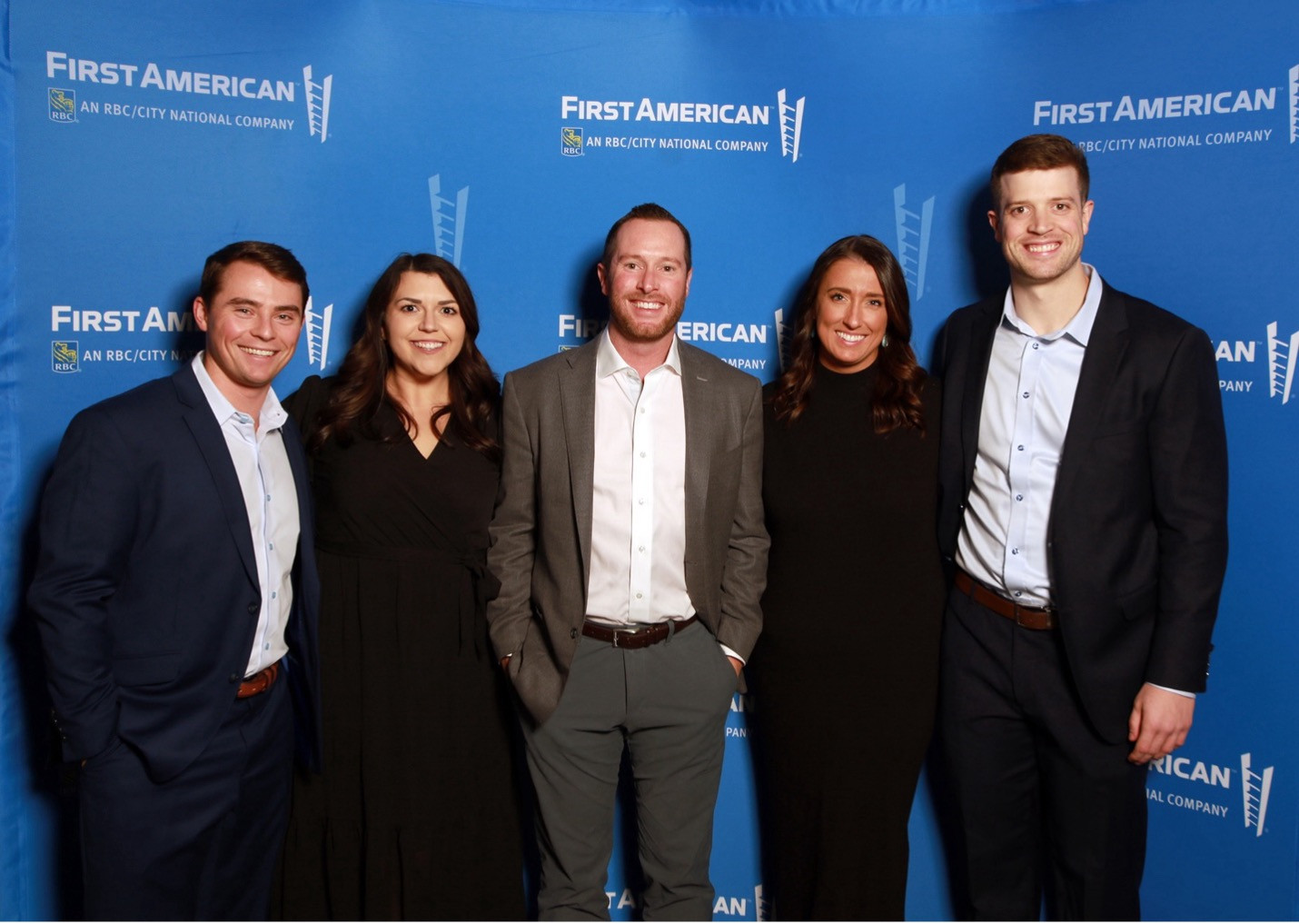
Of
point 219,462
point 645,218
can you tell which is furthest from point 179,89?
point 645,218

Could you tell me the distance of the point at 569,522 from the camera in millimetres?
2393

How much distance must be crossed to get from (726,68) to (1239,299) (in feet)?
5.47

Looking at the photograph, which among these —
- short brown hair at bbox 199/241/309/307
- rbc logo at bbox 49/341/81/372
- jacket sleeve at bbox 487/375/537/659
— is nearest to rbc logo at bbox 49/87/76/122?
rbc logo at bbox 49/341/81/372

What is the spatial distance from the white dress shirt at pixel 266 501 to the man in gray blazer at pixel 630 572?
19.8 inches

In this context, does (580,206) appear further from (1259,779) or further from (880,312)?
(1259,779)

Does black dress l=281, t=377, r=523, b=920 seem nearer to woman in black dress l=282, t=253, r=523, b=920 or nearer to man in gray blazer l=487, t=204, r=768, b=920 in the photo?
woman in black dress l=282, t=253, r=523, b=920

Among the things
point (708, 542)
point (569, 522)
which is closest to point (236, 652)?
point (569, 522)

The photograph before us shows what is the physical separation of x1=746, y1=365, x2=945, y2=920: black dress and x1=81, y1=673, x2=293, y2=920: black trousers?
4.17 feet

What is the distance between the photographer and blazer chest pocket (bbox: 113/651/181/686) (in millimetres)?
2020

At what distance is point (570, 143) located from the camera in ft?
9.72

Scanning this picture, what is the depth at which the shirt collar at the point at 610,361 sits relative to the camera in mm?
2463

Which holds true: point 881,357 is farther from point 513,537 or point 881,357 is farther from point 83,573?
point 83,573

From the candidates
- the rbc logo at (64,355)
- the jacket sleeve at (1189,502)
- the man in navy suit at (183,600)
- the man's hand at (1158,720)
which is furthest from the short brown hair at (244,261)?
the man's hand at (1158,720)

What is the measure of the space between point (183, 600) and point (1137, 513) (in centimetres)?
220
